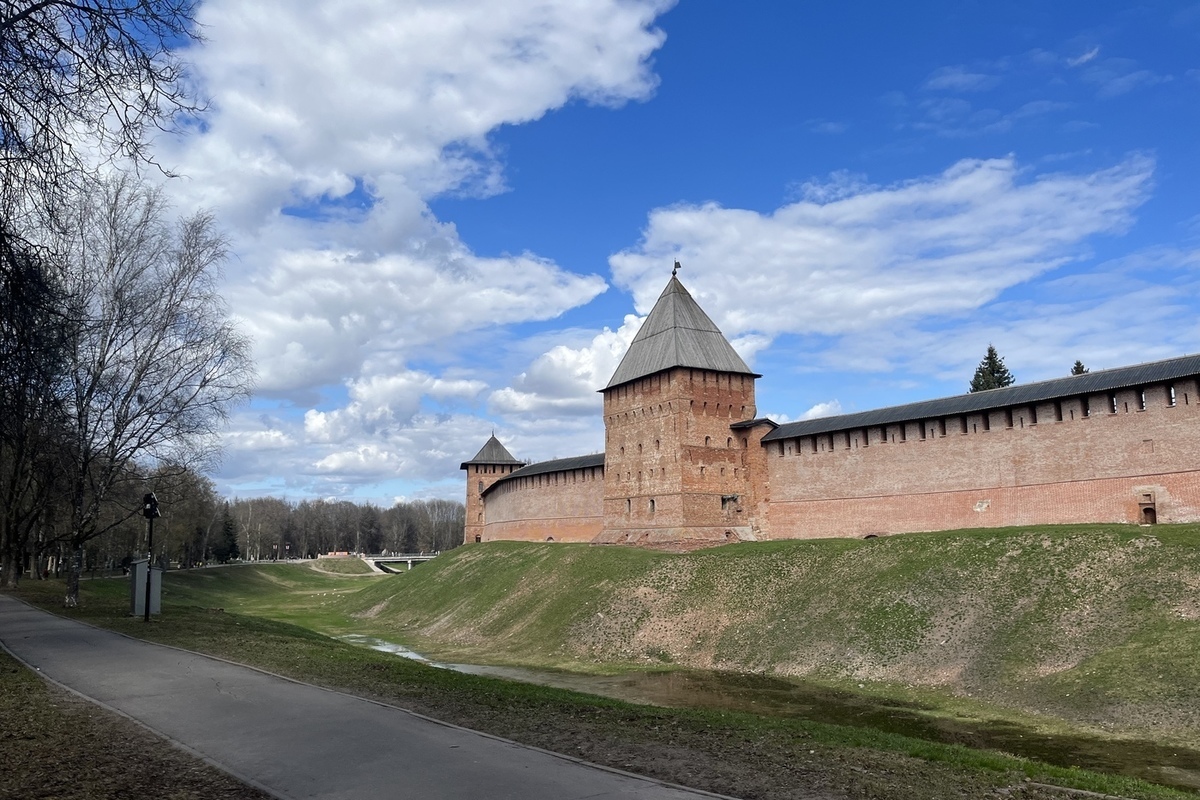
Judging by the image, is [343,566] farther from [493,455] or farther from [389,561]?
[493,455]

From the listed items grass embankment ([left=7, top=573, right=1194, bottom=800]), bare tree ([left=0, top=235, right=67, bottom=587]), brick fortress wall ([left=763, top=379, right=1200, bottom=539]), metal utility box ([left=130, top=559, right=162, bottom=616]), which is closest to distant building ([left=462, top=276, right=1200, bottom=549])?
brick fortress wall ([left=763, top=379, right=1200, bottom=539])

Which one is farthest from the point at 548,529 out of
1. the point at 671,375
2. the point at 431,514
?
the point at 431,514

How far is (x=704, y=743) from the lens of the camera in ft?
25.6

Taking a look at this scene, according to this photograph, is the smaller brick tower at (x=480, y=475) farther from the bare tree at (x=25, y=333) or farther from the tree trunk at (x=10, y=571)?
the bare tree at (x=25, y=333)

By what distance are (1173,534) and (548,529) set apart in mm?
28662

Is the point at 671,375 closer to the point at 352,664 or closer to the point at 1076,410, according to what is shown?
the point at 1076,410

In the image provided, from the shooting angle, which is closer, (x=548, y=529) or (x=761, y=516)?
(x=761, y=516)

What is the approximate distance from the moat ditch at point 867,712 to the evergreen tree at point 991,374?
38.4 m

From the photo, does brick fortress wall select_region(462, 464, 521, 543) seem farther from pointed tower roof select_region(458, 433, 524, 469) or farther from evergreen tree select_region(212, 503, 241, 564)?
evergreen tree select_region(212, 503, 241, 564)

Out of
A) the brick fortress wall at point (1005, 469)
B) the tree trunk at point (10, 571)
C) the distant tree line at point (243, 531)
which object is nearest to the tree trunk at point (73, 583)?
the distant tree line at point (243, 531)

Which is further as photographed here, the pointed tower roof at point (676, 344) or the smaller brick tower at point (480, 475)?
the smaller brick tower at point (480, 475)

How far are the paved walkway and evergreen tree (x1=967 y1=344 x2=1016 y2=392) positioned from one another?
4961 centimetres

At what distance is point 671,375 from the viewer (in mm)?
31734

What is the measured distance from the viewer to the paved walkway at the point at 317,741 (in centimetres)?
611
